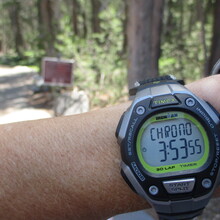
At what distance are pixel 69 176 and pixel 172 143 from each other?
0.38m

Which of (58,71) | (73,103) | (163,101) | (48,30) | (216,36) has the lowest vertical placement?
(73,103)

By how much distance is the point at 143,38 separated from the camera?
6812 mm

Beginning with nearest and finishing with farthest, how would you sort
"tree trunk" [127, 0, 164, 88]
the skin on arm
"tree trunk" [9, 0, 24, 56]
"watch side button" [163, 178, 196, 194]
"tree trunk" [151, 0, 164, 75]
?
"watch side button" [163, 178, 196, 194]
the skin on arm
"tree trunk" [127, 0, 164, 88]
"tree trunk" [151, 0, 164, 75]
"tree trunk" [9, 0, 24, 56]

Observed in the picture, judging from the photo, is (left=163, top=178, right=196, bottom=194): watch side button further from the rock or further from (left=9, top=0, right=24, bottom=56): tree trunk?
(left=9, top=0, right=24, bottom=56): tree trunk

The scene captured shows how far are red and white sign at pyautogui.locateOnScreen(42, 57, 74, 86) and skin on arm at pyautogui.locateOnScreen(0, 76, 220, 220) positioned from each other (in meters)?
7.31

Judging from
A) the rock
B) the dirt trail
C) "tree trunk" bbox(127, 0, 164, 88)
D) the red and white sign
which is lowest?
the dirt trail

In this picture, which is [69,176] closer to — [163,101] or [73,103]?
[163,101]

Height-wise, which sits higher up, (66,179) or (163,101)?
(163,101)

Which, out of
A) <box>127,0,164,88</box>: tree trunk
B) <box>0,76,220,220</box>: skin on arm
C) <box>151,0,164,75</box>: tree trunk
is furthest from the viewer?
<box>151,0,164,75</box>: tree trunk

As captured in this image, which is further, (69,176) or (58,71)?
(58,71)

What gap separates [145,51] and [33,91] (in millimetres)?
10267

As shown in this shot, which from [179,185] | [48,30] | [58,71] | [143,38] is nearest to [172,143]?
[179,185]

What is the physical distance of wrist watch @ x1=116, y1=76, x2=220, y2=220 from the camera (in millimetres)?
1193

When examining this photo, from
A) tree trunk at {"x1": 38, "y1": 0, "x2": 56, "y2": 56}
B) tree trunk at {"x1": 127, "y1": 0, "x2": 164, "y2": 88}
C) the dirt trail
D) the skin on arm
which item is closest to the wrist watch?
the skin on arm
